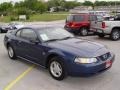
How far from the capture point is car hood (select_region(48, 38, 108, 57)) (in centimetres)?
575

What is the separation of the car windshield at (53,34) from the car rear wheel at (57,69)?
82cm

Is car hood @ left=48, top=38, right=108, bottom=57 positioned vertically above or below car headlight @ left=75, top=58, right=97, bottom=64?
above

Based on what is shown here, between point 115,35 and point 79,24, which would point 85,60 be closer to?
point 115,35

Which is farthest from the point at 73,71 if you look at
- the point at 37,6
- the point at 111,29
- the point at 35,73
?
the point at 37,6

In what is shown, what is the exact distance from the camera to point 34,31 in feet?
22.9

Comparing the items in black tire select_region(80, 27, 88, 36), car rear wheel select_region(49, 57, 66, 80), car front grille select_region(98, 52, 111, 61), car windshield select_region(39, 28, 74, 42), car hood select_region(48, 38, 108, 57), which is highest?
car windshield select_region(39, 28, 74, 42)

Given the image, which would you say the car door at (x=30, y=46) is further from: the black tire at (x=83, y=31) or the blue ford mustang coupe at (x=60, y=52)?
the black tire at (x=83, y=31)

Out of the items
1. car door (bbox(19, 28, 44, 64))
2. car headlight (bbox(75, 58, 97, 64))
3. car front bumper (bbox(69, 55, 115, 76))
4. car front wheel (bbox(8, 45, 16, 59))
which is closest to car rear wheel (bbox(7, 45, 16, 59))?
car front wheel (bbox(8, 45, 16, 59))

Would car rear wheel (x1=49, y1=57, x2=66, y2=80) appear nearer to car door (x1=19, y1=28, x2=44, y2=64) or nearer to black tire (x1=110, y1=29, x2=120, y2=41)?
car door (x1=19, y1=28, x2=44, y2=64)

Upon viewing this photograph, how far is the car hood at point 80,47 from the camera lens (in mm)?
5750

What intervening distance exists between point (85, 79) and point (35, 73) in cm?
155

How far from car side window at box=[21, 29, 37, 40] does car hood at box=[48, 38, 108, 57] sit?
76 centimetres

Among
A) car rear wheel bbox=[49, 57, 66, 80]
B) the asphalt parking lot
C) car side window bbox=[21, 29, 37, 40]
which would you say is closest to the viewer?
the asphalt parking lot

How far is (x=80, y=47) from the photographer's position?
6.05 metres
